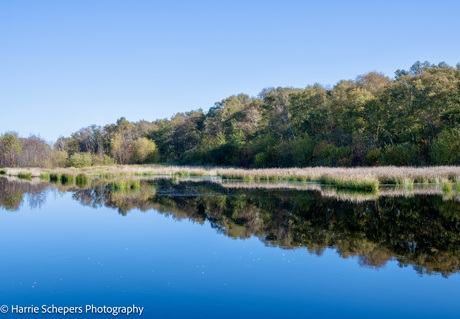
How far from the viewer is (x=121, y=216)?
46.2 feet

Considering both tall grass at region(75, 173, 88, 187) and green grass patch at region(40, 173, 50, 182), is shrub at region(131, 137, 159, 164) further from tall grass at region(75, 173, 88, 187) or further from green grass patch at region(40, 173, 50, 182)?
tall grass at region(75, 173, 88, 187)

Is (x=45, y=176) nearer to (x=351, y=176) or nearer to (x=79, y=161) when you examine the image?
(x=79, y=161)

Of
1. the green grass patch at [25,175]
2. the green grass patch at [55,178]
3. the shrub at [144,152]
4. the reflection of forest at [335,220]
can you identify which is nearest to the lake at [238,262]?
the reflection of forest at [335,220]

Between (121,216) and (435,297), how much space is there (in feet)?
33.8

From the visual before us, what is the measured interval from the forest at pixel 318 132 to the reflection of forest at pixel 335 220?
1640 cm

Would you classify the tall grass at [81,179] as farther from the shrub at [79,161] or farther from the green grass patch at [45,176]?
the shrub at [79,161]

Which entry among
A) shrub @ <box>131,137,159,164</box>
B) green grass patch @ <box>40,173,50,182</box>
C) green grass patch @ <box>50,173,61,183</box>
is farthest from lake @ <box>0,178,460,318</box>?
shrub @ <box>131,137,159,164</box>

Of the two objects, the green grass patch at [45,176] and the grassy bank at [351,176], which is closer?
the grassy bank at [351,176]

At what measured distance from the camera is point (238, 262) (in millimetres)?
7996

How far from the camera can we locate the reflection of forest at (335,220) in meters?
8.44

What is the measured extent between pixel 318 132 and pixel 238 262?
130 ft

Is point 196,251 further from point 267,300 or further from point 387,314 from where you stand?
point 387,314

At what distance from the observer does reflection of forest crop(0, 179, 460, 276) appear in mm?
8445

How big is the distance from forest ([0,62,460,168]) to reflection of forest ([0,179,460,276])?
1640 cm
